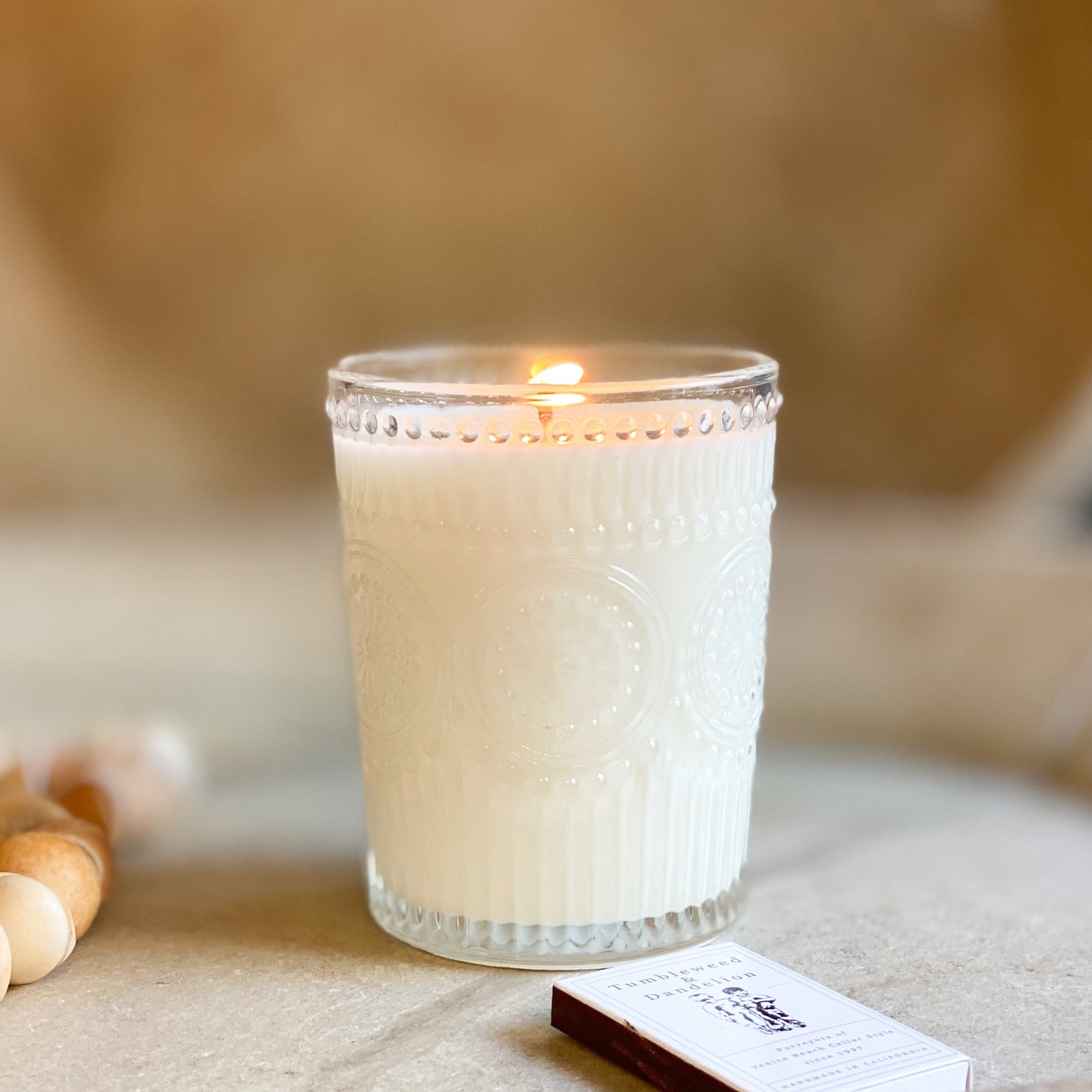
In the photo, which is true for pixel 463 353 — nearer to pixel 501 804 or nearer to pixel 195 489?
pixel 501 804

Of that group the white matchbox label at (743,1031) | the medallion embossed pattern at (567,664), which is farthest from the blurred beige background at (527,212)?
the white matchbox label at (743,1031)

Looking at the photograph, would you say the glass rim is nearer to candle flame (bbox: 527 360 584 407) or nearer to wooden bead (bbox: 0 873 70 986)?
candle flame (bbox: 527 360 584 407)

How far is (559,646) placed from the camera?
0.62 m

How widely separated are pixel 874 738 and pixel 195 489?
0.60m

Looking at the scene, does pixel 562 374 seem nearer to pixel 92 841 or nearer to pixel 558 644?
pixel 558 644

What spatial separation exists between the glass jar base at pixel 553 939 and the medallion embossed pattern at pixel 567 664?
92 mm

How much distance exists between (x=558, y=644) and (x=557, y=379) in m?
0.16

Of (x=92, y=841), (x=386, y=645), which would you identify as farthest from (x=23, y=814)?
(x=386, y=645)

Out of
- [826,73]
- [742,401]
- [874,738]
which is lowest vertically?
[874,738]

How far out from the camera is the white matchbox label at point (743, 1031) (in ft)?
1.63

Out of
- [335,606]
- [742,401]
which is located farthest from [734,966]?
[335,606]

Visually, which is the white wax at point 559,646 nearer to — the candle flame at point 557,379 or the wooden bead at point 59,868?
the candle flame at point 557,379

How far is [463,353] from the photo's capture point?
0.80 metres

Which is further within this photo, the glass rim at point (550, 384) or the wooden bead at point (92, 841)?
the wooden bead at point (92, 841)
